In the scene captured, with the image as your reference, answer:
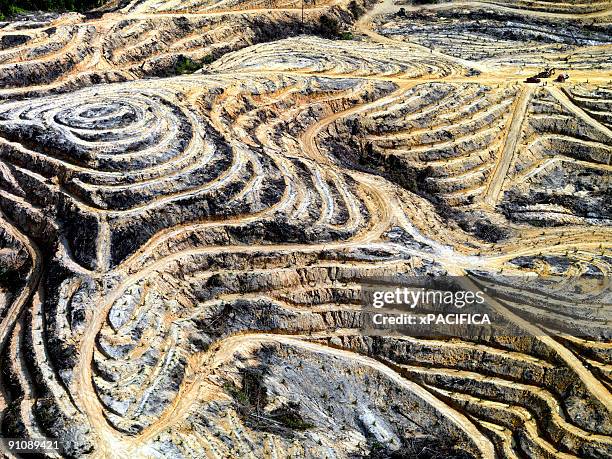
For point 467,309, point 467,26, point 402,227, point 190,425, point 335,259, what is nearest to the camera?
point 190,425

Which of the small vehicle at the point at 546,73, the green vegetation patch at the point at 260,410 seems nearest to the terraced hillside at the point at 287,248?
the green vegetation patch at the point at 260,410

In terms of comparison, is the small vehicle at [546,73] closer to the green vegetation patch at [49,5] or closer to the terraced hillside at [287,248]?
the terraced hillside at [287,248]

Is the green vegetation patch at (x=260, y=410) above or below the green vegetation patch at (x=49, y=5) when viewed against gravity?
below

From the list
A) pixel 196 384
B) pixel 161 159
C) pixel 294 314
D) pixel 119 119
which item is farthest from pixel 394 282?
pixel 119 119

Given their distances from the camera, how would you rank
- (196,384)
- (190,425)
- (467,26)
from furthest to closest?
(467,26) < (196,384) < (190,425)

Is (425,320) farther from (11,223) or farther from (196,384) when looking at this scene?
(11,223)

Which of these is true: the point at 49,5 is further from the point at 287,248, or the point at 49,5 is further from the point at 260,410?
the point at 260,410

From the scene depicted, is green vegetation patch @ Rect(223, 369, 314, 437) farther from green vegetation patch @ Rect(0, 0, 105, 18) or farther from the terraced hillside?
green vegetation patch @ Rect(0, 0, 105, 18)

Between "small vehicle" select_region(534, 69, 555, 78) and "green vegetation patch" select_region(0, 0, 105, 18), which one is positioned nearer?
"small vehicle" select_region(534, 69, 555, 78)

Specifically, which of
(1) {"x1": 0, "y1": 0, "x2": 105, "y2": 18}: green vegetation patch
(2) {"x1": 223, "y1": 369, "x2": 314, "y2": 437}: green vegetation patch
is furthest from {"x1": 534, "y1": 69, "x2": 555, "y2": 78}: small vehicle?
(1) {"x1": 0, "y1": 0, "x2": 105, "y2": 18}: green vegetation patch
